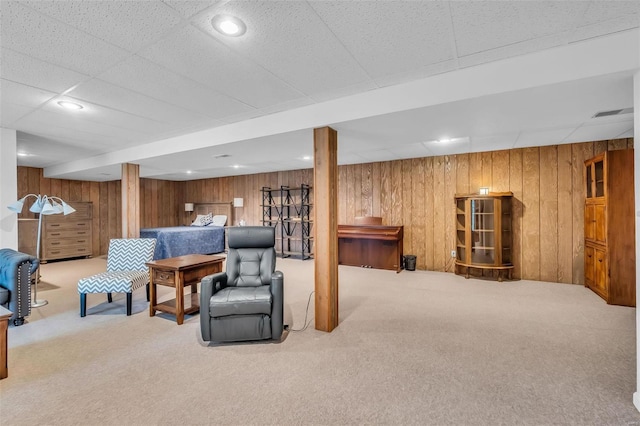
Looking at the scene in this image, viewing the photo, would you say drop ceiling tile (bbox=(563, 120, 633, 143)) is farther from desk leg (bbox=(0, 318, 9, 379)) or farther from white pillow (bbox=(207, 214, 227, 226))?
white pillow (bbox=(207, 214, 227, 226))

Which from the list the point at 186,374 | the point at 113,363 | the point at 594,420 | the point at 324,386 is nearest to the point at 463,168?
the point at 594,420

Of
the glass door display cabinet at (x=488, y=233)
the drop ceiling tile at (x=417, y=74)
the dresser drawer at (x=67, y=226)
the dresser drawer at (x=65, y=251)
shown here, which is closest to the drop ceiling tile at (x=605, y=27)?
the drop ceiling tile at (x=417, y=74)

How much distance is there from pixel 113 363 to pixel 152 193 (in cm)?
797

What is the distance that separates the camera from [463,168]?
5.66 meters

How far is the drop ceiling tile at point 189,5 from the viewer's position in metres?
1.62

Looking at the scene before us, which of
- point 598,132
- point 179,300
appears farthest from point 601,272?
point 179,300

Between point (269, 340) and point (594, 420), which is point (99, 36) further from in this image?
point (594, 420)

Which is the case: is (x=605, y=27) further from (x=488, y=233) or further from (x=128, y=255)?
(x=128, y=255)

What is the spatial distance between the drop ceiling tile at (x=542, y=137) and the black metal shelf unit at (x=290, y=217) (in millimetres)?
4549

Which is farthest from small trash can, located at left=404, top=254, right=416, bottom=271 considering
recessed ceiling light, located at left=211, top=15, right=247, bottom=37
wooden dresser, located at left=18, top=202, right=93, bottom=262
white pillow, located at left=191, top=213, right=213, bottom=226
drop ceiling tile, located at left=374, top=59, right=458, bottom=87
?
wooden dresser, located at left=18, top=202, right=93, bottom=262

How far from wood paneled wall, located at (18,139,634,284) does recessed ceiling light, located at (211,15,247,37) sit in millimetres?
4732

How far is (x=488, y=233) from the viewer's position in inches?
204

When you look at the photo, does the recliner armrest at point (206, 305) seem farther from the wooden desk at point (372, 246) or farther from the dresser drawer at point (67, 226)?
the dresser drawer at point (67, 226)

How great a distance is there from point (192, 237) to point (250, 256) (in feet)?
15.9
